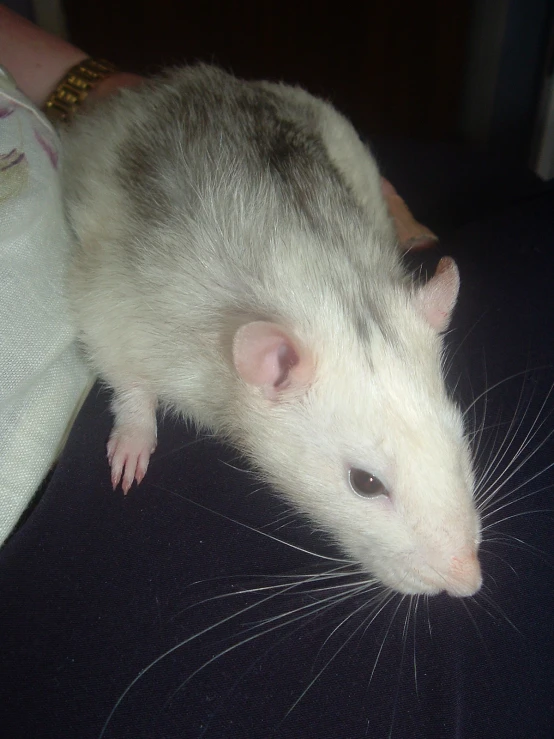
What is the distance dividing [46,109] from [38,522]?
146 centimetres

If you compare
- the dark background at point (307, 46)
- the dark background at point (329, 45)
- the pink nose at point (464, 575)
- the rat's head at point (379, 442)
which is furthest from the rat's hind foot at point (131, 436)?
the dark background at point (307, 46)

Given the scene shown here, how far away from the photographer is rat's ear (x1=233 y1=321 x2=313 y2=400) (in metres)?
1.24

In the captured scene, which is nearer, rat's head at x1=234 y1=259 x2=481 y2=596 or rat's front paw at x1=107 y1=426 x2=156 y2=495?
rat's head at x1=234 y1=259 x2=481 y2=596

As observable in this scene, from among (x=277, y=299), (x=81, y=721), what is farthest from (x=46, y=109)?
(x=81, y=721)

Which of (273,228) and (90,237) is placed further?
(90,237)

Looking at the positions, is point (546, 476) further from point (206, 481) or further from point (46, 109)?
point (46, 109)

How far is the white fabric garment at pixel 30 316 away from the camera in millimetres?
1336

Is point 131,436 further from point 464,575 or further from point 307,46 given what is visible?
point 307,46

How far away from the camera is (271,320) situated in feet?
4.53

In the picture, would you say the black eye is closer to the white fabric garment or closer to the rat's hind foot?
the rat's hind foot

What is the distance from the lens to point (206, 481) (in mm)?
1476

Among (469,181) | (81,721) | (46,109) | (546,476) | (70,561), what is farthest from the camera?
(469,181)

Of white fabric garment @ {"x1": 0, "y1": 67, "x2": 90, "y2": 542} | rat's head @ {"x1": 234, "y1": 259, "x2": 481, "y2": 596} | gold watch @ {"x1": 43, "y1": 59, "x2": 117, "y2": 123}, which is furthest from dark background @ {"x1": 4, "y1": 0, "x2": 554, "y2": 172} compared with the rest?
rat's head @ {"x1": 234, "y1": 259, "x2": 481, "y2": 596}

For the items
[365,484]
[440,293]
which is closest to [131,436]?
[365,484]
